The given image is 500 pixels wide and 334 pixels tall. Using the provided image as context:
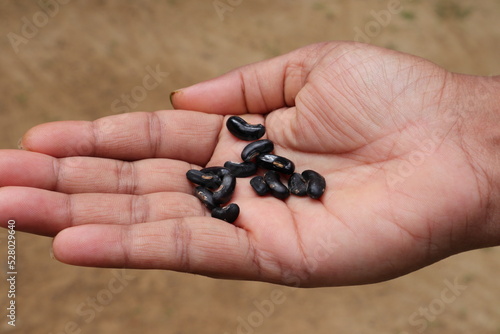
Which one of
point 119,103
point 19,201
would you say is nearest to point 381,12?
point 119,103

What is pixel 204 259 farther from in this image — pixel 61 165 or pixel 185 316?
pixel 185 316

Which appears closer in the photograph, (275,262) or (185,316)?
(275,262)
